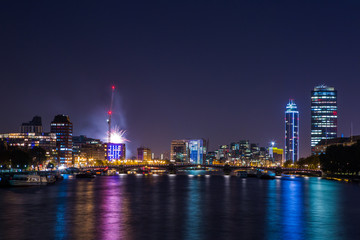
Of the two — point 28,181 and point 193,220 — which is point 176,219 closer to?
point 193,220

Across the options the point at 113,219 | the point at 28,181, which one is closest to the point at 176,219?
the point at 113,219

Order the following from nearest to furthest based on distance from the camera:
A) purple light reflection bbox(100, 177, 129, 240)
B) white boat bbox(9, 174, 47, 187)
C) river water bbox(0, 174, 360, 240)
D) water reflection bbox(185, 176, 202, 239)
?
purple light reflection bbox(100, 177, 129, 240) < water reflection bbox(185, 176, 202, 239) < river water bbox(0, 174, 360, 240) < white boat bbox(9, 174, 47, 187)

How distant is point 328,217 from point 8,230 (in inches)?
1723

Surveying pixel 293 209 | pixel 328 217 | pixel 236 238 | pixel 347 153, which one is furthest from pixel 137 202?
pixel 347 153

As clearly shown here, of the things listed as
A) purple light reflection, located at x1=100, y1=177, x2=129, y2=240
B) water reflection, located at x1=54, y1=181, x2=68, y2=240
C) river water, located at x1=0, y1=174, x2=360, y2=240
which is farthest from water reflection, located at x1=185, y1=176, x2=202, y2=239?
water reflection, located at x1=54, y1=181, x2=68, y2=240

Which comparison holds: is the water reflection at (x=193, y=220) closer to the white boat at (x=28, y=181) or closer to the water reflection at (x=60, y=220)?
the water reflection at (x=60, y=220)

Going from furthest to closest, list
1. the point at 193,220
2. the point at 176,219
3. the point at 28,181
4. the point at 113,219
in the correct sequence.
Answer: the point at 28,181 < the point at 176,219 < the point at 193,220 < the point at 113,219

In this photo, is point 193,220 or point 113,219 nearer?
point 113,219

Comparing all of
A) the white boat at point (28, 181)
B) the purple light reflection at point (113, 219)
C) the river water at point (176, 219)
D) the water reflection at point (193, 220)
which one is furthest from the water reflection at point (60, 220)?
the white boat at point (28, 181)

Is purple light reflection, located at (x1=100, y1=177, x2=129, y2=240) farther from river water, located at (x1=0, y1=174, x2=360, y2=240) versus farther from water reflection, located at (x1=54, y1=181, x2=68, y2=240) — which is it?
water reflection, located at (x1=54, y1=181, x2=68, y2=240)

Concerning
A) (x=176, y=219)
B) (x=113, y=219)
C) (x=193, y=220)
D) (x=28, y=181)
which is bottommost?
(x=28, y=181)

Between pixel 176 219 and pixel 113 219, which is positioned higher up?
pixel 113 219

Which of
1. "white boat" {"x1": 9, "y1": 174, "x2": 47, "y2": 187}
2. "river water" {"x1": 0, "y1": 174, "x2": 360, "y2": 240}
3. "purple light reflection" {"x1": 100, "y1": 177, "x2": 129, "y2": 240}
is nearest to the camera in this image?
"purple light reflection" {"x1": 100, "y1": 177, "x2": 129, "y2": 240}

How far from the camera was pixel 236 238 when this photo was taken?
4850 cm
